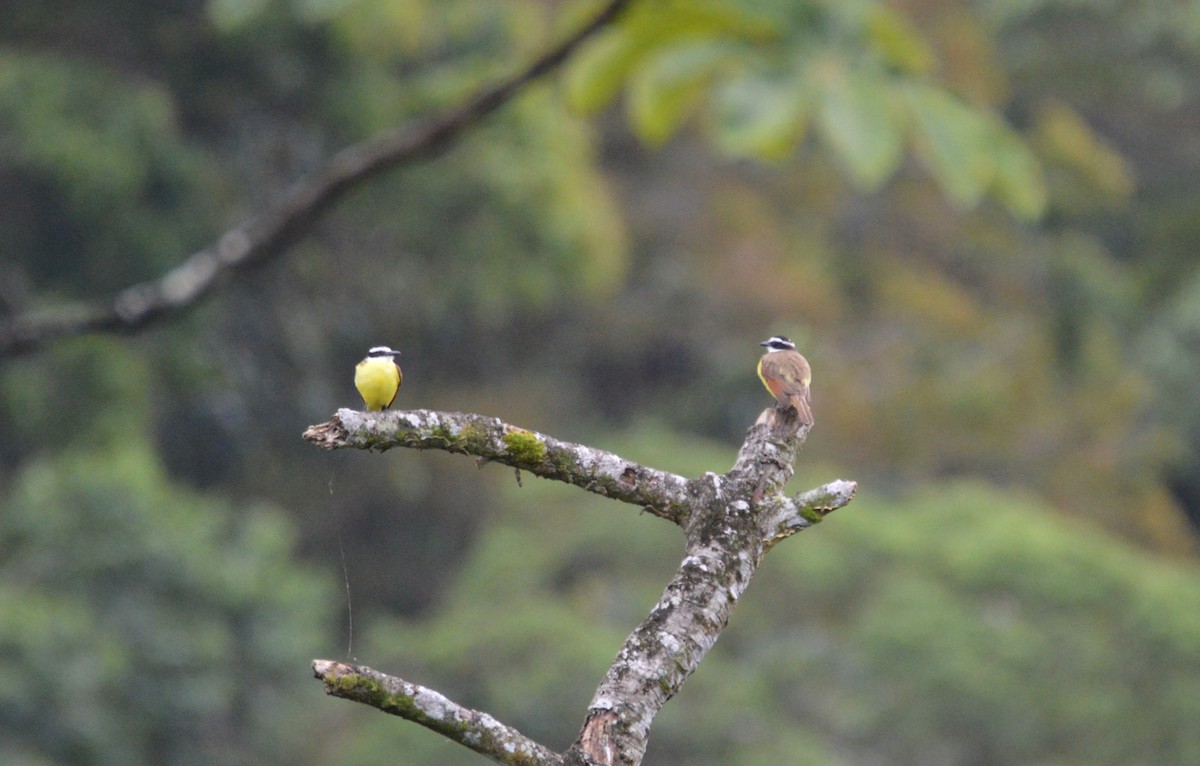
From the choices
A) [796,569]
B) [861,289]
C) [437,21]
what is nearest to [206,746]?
[796,569]

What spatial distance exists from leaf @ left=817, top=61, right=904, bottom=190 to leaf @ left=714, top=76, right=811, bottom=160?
0.33 ft

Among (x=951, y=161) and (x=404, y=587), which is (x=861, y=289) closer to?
(x=404, y=587)

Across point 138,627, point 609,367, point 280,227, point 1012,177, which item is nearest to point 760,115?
point 1012,177

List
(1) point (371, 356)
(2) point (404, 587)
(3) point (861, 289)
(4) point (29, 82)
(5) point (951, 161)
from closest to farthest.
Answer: (1) point (371, 356) < (5) point (951, 161) < (4) point (29, 82) < (2) point (404, 587) < (3) point (861, 289)

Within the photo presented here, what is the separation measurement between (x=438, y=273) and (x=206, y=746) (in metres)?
8.52

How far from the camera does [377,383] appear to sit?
293cm

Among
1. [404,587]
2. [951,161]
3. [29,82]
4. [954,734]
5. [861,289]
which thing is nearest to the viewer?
[951,161]

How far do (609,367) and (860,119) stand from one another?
2598cm

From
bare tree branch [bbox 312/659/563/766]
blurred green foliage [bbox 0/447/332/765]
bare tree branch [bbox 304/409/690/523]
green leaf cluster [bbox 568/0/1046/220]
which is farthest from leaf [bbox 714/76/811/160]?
blurred green foliage [bbox 0/447/332/765]

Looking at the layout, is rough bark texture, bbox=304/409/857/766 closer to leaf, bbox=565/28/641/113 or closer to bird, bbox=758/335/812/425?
bird, bbox=758/335/812/425

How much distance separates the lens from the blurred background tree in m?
15.8

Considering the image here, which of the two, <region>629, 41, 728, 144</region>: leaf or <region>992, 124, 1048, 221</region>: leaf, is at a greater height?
<region>629, 41, 728, 144</region>: leaf

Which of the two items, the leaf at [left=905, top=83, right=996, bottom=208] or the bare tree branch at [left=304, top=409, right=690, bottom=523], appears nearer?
the bare tree branch at [left=304, top=409, right=690, bottom=523]

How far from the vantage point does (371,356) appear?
3.05 metres
